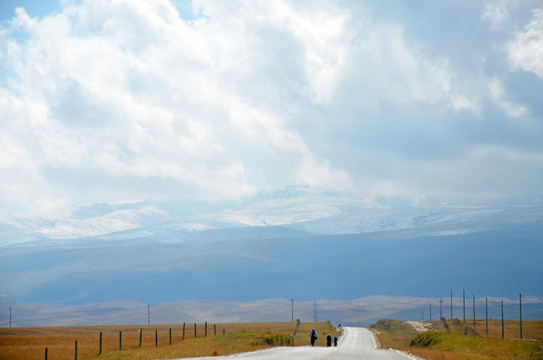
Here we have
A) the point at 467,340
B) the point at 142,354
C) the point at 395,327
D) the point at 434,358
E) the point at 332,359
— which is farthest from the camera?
the point at 395,327

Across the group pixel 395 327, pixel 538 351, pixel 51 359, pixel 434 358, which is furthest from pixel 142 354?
pixel 395 327

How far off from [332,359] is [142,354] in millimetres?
14843

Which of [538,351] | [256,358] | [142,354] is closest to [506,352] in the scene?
[538,351]

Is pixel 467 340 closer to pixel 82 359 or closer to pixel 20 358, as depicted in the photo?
pixel 82 359

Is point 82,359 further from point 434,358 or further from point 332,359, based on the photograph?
point 434,358

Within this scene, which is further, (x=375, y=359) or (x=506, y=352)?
(x=506, y=352)

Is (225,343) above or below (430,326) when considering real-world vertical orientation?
above

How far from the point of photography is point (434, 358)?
44.2m

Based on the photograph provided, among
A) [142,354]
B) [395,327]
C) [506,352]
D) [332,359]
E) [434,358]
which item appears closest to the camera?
[332,359]

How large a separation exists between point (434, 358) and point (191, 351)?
714 inches

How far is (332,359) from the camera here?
41.5 m

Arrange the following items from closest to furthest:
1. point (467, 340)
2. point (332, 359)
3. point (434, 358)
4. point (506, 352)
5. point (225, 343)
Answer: point (332, 359), point (434, 358), point (506, 352), point (225, 343), point (467, 340)

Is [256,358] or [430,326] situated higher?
[256,358]

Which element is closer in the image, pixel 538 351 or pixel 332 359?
pixel 332 359
